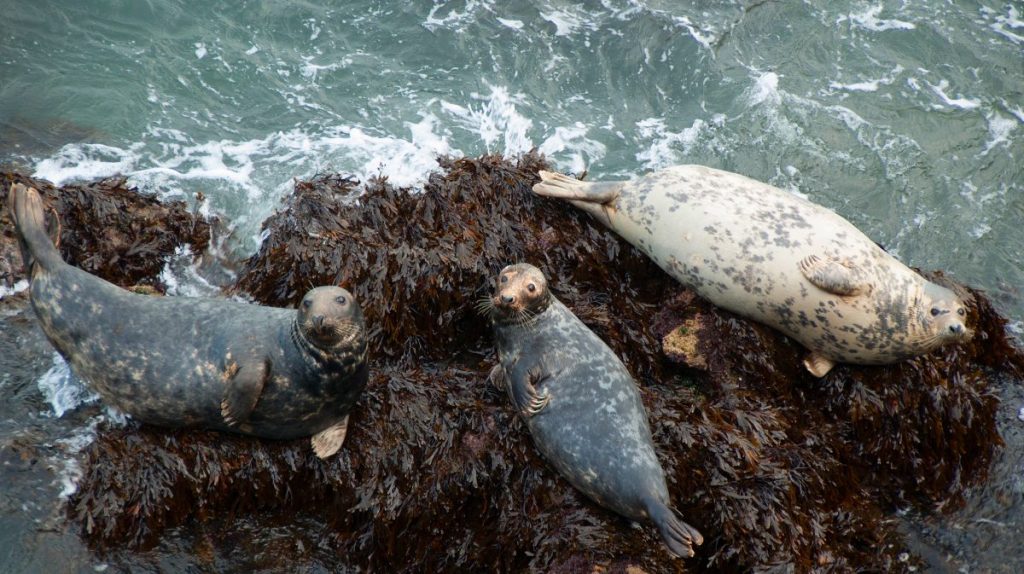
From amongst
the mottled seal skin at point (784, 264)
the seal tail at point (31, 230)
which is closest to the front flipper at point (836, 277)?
the mottled seal skin at point (784, 264)

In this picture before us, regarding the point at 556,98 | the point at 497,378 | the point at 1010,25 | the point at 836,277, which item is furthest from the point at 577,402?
the point at 1010,25

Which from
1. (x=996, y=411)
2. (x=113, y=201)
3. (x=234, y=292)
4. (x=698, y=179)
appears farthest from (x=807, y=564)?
(x=113, y=201)

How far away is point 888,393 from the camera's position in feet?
19.0

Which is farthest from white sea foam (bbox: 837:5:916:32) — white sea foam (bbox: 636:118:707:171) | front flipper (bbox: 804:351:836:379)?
front flipper (bbox: 804:351:836:379)

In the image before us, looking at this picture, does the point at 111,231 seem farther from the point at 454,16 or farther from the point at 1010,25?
the point at 1010,25

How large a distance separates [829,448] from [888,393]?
62 centimetres

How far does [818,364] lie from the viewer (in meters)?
5.83

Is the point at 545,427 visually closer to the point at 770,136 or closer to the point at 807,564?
the point at 807,564

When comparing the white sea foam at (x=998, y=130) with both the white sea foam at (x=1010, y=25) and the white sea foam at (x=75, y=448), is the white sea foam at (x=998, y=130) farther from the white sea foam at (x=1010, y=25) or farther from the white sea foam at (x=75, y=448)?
the white sea foam at (x=75, y=448)

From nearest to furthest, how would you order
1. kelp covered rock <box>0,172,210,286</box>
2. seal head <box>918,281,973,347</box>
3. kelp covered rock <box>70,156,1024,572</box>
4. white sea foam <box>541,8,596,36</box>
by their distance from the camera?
kelp covered rock <box>70,156,1024,572</box>, seal head <box>918,281,973,347</box>, kelp covered rock <box>0,172,210,286</box>, white sea foam <box>541,8,596,36</box>

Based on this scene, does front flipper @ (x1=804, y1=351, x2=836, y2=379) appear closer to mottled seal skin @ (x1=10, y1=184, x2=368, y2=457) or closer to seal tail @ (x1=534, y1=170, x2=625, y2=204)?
seal tail @ (x1=534, y1=170, x2=625, y2=204)

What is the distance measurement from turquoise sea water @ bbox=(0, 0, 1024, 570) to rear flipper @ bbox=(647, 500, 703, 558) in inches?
128

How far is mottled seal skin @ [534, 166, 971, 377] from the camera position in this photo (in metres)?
5.63

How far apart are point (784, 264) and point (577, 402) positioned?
178 centimetres
